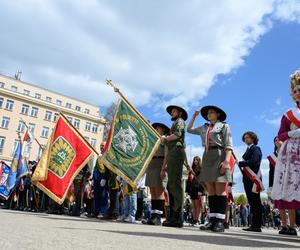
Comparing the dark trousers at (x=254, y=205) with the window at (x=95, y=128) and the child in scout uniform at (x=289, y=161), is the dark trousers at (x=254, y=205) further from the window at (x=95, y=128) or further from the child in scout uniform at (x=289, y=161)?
the window at (x=95, y=128)

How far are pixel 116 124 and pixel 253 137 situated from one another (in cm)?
308

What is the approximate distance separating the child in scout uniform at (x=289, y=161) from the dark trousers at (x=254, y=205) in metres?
2.81

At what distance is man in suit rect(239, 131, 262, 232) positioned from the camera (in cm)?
754

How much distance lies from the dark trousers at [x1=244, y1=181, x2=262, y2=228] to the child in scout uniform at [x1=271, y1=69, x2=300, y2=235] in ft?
9.22

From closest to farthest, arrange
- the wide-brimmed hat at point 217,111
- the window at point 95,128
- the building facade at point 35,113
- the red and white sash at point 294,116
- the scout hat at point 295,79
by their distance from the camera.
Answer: the red and white sash at point 294,116 → the scout hat at point 295,79 → the wide-brimmed hat at point 217,111 → the building facade at point 35,113 → the window at point 95,128

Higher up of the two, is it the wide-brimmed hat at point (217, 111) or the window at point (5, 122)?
the window at point (5, 122)

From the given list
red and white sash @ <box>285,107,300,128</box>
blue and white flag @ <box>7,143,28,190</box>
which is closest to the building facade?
blue and white flag @ <box>7,143,28,190</box>

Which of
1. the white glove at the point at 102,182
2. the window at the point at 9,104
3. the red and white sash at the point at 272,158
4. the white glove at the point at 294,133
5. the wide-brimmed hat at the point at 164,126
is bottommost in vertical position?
the white glove at the point at 102,182

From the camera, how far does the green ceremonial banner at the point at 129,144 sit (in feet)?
22.6

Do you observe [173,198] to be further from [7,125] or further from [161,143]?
[7,125]

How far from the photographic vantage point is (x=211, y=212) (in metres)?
5.88

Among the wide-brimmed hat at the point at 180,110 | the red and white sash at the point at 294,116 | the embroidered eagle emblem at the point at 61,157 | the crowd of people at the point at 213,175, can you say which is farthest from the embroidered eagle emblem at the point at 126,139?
the red and white sash at the point at 294,116

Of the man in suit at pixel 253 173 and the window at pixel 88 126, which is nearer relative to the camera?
the man in suit at pixel 253 173

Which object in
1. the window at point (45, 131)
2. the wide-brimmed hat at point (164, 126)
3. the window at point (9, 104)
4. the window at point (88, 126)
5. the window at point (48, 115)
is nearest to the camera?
the wide-brimmed hat at point (164, 126)
